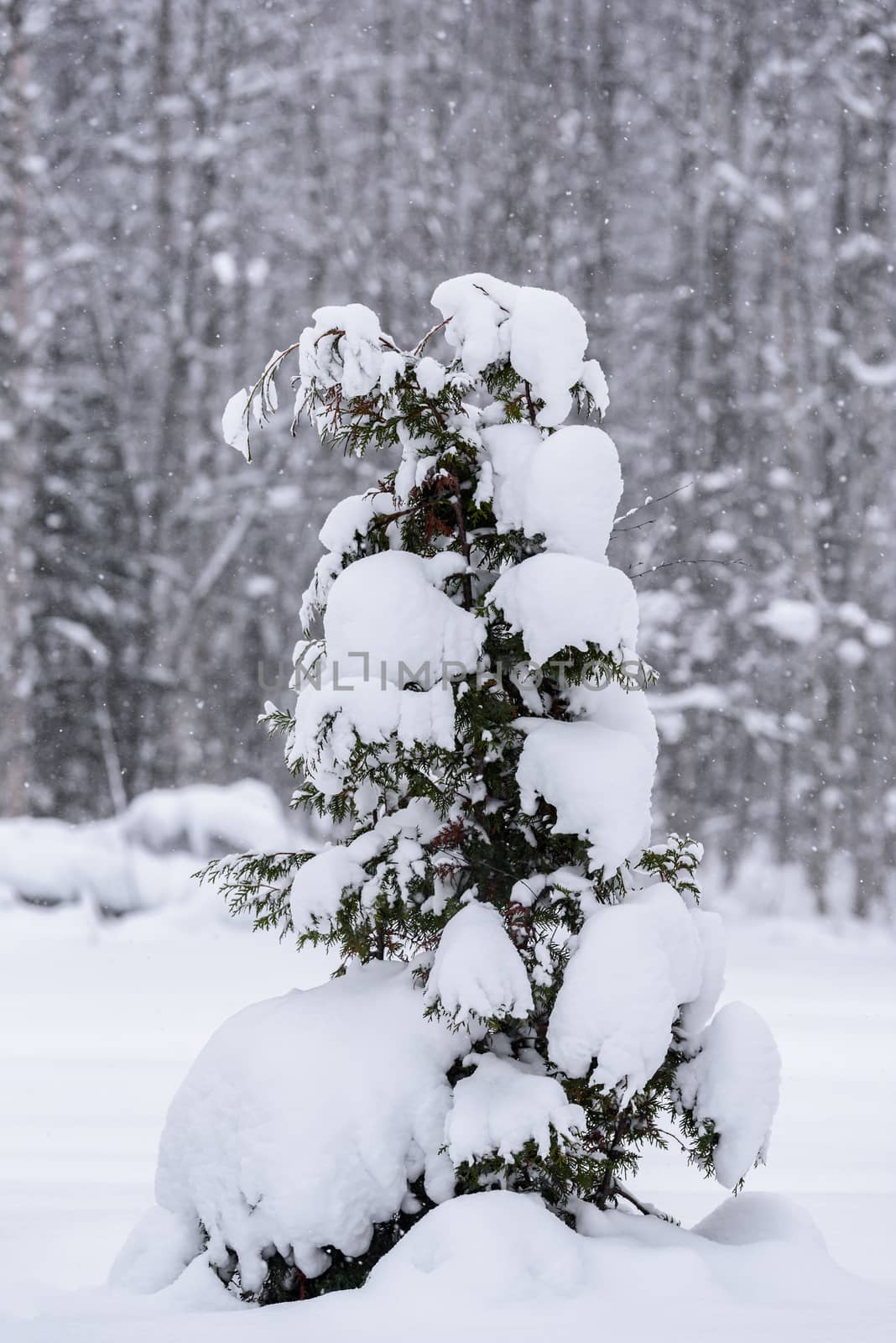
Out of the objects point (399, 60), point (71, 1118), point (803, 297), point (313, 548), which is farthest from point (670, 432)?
point (71, 1118)

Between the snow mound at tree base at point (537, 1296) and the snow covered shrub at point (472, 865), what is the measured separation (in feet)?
0.53

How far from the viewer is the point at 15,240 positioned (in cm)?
1692

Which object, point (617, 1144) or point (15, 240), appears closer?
point (617, 1144)

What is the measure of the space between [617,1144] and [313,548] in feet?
51.4

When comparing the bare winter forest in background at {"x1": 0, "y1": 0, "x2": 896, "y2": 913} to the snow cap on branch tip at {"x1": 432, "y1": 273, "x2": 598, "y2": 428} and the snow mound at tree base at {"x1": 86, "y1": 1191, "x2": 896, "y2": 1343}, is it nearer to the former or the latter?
the snow cap on branch tip at {"x1": 432, "y1": 273, "x2": 598, "y2": 428}

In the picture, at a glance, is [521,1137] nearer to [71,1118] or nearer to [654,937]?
[654,937]

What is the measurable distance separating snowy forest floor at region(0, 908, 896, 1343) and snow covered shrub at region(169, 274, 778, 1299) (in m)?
0.47

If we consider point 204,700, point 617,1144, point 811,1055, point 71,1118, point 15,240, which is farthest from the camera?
point 204,700

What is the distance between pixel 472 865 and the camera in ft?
12.5

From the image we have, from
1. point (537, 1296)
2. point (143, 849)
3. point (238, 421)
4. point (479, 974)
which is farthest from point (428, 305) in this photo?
point (537, 1296)

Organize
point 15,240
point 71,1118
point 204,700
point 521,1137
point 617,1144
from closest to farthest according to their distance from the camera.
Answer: point 521,1137, point 617,1144, point 71,1118, point 15,240, point 204,700

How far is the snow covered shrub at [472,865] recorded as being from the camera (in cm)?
348

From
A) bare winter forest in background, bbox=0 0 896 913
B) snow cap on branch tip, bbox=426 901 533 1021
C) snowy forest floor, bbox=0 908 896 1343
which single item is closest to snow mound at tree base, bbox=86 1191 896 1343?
snowy forest floor, bbox=0 908 896 1343

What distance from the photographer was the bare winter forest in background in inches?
656
